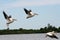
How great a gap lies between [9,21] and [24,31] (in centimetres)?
6927

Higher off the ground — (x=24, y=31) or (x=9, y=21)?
(x=9, y=21)

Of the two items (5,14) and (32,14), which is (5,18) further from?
(32,14)

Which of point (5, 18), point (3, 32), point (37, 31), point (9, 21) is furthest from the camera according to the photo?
point (37, 31)

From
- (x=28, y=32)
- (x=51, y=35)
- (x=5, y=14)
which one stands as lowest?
(x=28, y=32)

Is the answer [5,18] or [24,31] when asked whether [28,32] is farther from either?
[5,18]

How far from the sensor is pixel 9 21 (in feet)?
35.4

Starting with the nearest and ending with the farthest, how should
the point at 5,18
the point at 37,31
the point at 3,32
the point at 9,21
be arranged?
the point at 5,18 → the point at 9,21 → the point at 3,32 → the point at 37,31

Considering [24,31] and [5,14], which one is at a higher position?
[5,14]

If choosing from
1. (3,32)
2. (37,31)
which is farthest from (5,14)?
(37,31)

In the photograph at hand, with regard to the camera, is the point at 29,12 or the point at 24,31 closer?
the point at 29,12

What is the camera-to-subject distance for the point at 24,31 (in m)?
80.0

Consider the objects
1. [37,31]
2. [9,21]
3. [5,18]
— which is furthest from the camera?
[37,31]

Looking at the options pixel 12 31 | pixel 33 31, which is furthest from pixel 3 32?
pixel 33 31

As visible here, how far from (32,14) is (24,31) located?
6890 centimetres
